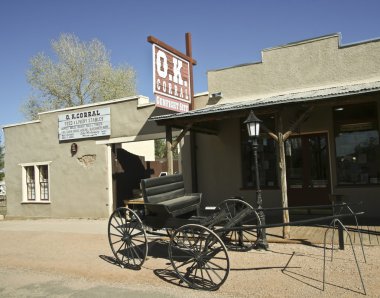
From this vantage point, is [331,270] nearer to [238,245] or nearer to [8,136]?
[238,245]

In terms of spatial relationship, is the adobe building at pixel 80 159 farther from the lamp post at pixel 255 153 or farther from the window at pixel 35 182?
the lamp post at pixel 255 153

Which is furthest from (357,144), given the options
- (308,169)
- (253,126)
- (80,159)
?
(80,159)

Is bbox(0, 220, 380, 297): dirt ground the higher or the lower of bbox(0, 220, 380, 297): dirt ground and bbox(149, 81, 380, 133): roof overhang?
the lower

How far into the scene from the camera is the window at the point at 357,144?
9.96 meters

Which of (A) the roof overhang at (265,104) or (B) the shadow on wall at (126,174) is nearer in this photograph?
(A) the roof overhang at (265,104)

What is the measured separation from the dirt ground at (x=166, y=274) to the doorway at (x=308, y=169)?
3.57 m

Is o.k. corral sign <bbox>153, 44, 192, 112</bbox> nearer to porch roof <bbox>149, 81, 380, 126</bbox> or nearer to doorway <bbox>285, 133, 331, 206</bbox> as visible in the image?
porch roof <bbox>149, 81, 380, 126</bbox>

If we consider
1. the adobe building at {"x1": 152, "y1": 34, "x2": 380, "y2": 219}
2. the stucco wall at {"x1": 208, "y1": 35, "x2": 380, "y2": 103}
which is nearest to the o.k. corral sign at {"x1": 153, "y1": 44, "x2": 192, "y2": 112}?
the adobe building at {"x1": 152, "y1": 34, "x2": 380, "y2": 219}

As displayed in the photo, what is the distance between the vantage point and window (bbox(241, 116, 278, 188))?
11289 millimetres

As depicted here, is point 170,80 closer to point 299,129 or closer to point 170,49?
point 170,49

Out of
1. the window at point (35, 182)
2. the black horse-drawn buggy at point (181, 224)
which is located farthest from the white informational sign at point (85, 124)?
the black horse-drawn buggy at point (181, 224)

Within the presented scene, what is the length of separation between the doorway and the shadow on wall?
6.15m

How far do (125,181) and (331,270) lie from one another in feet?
32.3

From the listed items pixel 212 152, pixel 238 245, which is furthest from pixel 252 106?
pixel 212 152
